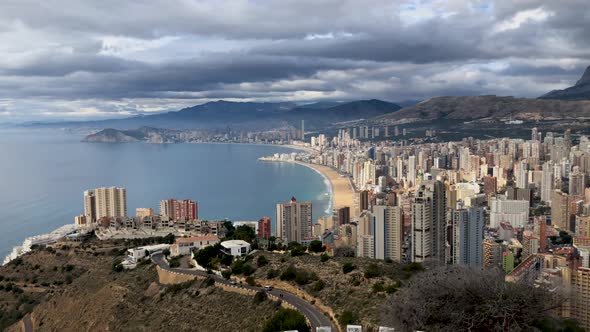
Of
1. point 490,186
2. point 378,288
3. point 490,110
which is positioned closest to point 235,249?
point 378,288

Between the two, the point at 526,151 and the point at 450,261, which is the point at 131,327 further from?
the point at 526,151

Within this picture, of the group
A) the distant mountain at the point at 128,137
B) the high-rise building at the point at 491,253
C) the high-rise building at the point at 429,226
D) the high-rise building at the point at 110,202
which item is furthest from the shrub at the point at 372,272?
the distant mountain at the point at 128,137

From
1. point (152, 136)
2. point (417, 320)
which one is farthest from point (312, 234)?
point (152, 136)

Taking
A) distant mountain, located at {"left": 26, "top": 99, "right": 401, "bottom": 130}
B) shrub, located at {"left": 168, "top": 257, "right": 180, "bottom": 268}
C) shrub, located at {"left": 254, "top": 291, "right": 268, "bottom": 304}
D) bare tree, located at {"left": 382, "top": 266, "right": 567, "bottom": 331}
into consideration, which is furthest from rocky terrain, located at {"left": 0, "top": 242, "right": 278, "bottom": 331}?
distant mountain, located at {"left": 26, "top": 99, "right": 401, "bottom": 130}

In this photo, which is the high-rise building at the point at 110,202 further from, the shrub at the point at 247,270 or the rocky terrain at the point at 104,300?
the shrub at the point at 247,270

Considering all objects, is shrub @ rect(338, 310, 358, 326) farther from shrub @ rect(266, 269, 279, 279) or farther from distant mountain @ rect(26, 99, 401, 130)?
distant mountain @ rect(26, 99, 401, 130)

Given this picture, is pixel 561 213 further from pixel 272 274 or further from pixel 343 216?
pixel 272 274
